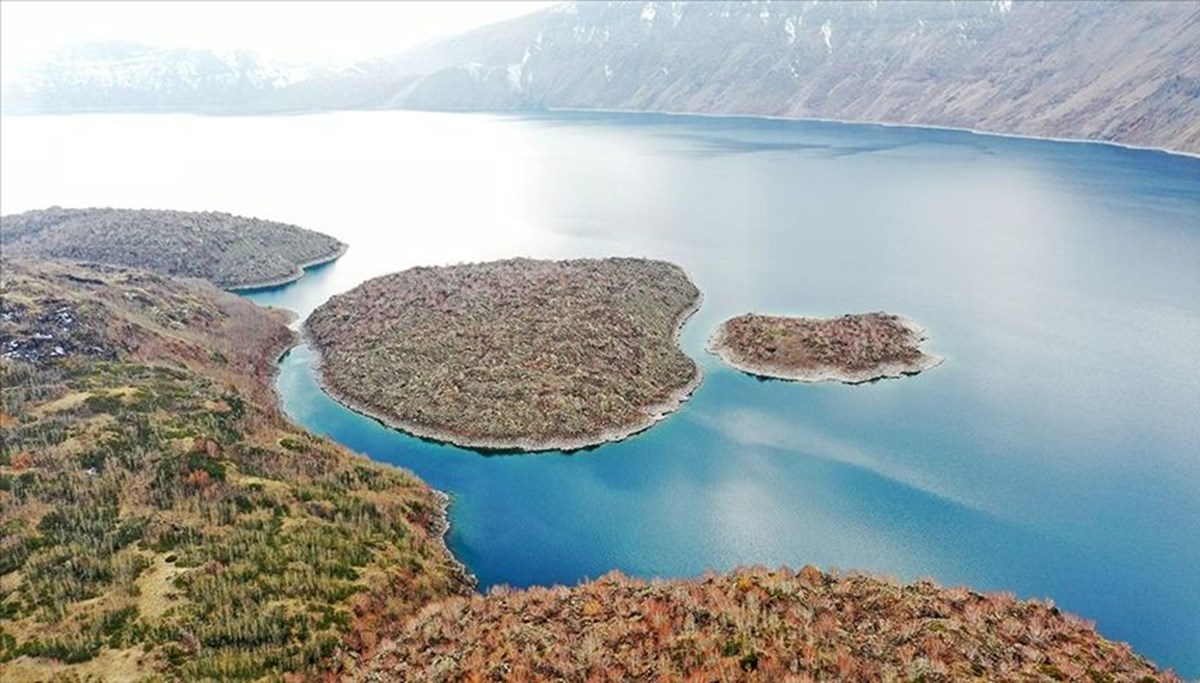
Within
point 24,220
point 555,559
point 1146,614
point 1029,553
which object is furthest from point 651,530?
point 24,220

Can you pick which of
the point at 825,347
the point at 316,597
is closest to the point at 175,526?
the point at 316,597

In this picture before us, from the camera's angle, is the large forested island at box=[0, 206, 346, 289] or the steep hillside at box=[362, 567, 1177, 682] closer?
the steep hillside at box=[362, 567, 1177, 682]

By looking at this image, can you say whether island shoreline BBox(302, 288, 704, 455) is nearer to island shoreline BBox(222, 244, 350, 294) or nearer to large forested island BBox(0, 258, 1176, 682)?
large forested island BBox(0, 258, 1176, 682)

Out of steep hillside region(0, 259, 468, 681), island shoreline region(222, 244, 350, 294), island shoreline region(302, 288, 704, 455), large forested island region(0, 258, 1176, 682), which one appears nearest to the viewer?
large forested island region(0, 258, 1176, 682)

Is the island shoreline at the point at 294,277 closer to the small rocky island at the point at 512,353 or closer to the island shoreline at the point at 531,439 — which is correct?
the small rocky island at the point at 512,353


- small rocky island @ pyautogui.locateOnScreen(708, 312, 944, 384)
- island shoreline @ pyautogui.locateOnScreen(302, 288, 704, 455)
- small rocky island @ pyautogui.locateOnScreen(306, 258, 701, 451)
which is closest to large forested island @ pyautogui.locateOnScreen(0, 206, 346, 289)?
small rocky island @ pyautogui.locateOnScreen(306, 258, 701, 451)

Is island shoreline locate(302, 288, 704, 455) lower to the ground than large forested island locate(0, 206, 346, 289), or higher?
higher

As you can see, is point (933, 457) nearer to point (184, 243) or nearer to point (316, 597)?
point (316, 597)

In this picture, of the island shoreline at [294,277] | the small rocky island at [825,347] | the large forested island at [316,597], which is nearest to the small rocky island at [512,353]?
the small rocky island at [825,347]
